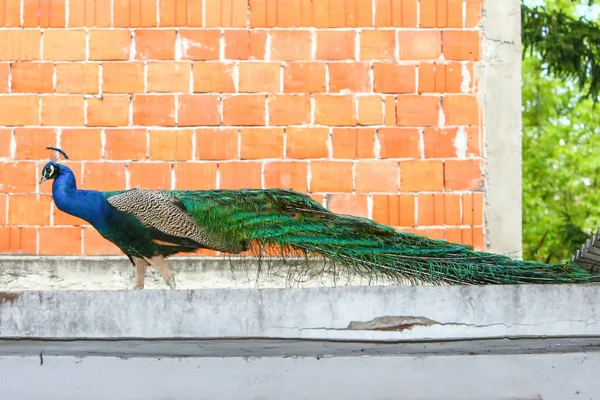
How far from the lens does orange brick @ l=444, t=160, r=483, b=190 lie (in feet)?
20.3

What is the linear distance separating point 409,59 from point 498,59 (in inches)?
24.9

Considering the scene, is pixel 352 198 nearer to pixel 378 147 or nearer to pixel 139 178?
pixel 378 147

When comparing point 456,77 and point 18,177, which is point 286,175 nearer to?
point 456,77

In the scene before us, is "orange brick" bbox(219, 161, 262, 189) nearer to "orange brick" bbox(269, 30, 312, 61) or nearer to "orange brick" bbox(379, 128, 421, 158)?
"orange brick" bbox(269, 30, 312, 61)

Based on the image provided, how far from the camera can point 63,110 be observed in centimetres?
616

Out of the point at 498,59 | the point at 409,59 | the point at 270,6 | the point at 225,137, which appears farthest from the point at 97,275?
the point at 498,59

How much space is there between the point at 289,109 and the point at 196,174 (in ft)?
2.59

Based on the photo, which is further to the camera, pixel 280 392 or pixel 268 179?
pixel 268 179

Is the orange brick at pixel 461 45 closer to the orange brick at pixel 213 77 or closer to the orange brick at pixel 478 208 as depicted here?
the orange brick at pixel 478 208

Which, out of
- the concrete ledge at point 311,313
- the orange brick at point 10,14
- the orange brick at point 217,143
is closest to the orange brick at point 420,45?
the orange brick at point 217,143

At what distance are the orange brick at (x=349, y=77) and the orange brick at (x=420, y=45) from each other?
0.29m

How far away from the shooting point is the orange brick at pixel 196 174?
20.1ft

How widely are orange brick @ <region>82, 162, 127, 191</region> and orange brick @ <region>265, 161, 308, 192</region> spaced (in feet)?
3.31

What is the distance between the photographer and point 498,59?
6.25 metres
